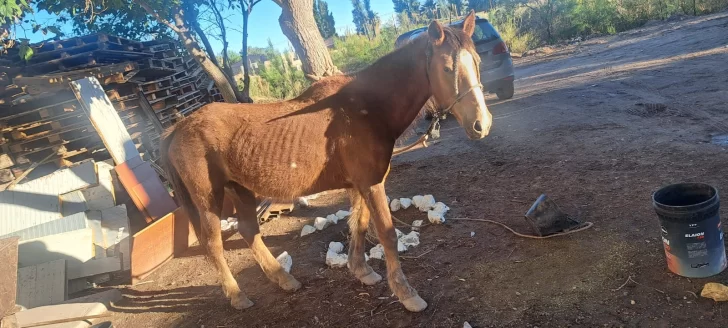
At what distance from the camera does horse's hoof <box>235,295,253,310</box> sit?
397cm

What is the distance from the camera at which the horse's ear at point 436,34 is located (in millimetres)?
3141

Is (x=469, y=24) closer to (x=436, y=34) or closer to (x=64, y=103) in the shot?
(x=436, y=34)

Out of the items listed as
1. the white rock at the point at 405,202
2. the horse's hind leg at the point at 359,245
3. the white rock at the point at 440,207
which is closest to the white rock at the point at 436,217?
the white rock at the point at 440,207

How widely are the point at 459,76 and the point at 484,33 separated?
6.87m

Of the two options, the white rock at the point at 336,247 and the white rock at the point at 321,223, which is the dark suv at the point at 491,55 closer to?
the white rock at the point at 321,223

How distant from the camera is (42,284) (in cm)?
498

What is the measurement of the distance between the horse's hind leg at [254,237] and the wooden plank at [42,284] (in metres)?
2.45

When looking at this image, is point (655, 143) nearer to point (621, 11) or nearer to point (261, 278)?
point (261, 278)

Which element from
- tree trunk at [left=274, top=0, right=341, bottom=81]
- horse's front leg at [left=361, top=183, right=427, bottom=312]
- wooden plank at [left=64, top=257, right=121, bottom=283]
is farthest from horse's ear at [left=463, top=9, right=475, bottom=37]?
wooden plank at [left=64, top=257, right=121, bottom=283]

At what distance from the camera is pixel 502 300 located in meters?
3.22

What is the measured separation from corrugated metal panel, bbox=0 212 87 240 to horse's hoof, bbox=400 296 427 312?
456 cm

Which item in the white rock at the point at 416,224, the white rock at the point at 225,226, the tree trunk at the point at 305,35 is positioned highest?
the tree trunk at the point at 305,35

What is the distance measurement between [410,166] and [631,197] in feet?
11.5

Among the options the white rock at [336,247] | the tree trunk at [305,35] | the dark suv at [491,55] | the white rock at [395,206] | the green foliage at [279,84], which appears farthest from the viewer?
the green foliage at [279,84]
